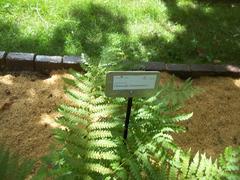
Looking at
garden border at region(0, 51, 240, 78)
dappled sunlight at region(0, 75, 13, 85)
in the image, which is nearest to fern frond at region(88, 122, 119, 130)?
garden border at region(0, 51, 240, 78)

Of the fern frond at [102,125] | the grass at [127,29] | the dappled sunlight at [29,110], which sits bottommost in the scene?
the dappled sunlight at [29,110]

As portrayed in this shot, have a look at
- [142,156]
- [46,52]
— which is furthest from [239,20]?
[142,156]

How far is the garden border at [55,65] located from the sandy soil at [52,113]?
84 millimetres

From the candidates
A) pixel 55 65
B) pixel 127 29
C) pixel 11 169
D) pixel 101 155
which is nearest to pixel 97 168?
pixel 101 155

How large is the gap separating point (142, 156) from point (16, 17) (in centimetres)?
322

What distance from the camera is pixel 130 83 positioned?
247 centimetres

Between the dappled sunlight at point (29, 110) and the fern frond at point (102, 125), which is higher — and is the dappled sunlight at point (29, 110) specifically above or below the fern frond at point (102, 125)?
below

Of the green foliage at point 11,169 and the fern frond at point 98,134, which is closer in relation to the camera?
the green foliage at point 11,169

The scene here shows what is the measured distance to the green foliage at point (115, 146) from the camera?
2.38 metres

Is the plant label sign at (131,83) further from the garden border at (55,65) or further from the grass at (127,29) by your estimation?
the grass at (127,29)

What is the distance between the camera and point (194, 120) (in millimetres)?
4004

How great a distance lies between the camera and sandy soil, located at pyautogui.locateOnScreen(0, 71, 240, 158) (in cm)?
362

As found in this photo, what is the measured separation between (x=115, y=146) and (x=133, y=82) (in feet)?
1.30

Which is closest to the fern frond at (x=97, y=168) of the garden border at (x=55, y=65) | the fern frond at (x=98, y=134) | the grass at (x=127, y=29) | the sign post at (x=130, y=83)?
the fern frond at (x=98, y=134)
